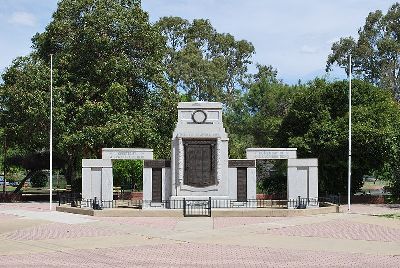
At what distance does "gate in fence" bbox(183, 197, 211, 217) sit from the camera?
28.2 meters

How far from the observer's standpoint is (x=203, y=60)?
205ft

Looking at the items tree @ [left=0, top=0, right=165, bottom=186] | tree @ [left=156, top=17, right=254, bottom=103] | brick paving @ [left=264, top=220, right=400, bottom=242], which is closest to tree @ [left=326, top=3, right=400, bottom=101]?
tree @ [left=156, top=17, right=254, bottom=103]

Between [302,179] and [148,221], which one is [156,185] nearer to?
[148,221]

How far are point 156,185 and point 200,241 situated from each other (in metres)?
13.6

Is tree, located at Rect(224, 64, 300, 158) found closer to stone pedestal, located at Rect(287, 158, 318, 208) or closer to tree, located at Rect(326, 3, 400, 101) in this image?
tree, located at Rect(326, 3, 400, 101)

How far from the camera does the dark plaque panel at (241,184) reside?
33.0 metres

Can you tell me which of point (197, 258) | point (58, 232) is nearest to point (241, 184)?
point (58, 232)

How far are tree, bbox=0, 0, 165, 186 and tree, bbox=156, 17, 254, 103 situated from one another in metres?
15.2

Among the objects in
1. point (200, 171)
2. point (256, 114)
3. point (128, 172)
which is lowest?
point (128, 172)

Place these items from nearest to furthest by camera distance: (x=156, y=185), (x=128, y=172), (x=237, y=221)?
1. (x=237, y=221)
2. (x=156, y=185)
3. (x=128, y=172)

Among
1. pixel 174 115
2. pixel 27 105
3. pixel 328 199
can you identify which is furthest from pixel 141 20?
pixel 328 199

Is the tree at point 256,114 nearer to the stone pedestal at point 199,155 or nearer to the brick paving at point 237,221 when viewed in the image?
the stone pedestal at point 199,155

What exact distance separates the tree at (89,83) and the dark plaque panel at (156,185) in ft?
21.8

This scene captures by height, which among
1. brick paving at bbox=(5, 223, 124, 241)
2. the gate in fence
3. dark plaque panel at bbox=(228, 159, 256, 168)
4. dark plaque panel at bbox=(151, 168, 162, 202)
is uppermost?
dark plaque panel at bbox=(228, 159, 256, 168)
